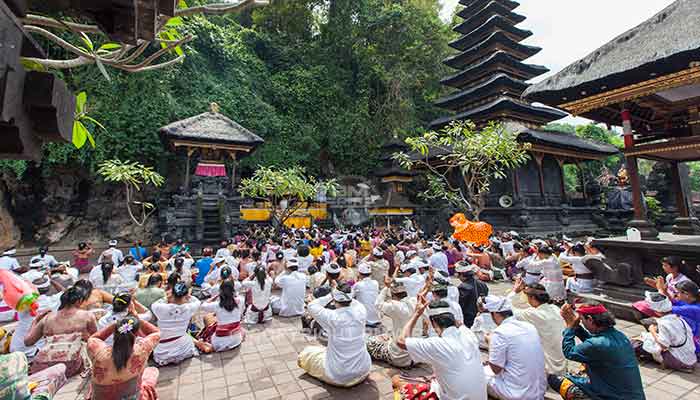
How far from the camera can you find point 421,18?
26672mm

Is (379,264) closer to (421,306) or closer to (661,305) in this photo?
(421,306)

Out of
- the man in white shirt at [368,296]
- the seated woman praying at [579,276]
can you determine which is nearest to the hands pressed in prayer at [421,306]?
the man in white shirt at [368,296]

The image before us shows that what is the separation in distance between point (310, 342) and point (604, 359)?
412 cm

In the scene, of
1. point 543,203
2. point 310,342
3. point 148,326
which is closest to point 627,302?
point 310,342

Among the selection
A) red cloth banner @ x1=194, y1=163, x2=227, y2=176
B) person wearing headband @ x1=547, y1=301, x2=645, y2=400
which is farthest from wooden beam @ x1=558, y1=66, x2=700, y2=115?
red cloth banner @ x1=194, y1=163, x2=227, y2=176

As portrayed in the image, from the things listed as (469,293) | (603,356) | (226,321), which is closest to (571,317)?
(603,356)

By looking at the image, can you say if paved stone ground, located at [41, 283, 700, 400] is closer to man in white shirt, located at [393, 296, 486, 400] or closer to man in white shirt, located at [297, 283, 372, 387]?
man in white shirt, located at [297, 283, 372, 387]

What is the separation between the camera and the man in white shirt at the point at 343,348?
12.1 feet

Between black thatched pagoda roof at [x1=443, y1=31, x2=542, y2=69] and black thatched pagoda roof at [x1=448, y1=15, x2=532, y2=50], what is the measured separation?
0.76 meters

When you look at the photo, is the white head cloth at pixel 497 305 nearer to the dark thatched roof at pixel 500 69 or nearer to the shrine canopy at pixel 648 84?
the shrine canopy at pixel 648 84

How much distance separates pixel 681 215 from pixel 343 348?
34.3ft

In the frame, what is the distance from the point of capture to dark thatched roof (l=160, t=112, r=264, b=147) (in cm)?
1478

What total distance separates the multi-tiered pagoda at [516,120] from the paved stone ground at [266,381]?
1435cm

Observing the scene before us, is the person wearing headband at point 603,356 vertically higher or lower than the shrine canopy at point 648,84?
lower
